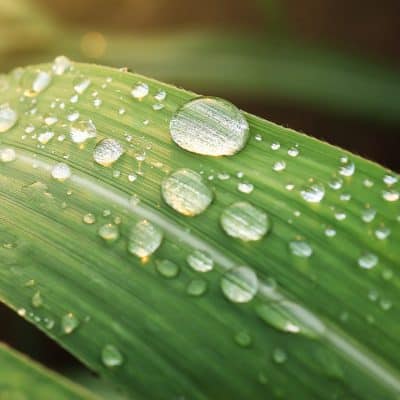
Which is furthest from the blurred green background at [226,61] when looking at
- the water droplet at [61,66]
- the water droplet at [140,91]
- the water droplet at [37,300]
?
the water droplet at [37,300]

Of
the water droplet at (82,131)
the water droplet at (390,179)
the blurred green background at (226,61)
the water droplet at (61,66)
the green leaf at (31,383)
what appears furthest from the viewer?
the blurred green background at (226,61)

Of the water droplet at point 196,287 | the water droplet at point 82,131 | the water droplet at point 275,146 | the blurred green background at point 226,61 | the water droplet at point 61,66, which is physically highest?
the water droplet at point 275,146

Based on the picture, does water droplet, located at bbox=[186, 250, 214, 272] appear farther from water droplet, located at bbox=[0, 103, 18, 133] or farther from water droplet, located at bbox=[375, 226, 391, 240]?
water droplet, located at bbox=[0, 103, 18, 133]

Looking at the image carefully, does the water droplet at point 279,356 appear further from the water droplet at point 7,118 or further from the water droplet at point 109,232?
the water droplet at point 7,118

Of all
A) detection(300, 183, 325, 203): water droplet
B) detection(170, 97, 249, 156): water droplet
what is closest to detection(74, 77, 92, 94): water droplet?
detection(170, 97, 249, 156): water droplet

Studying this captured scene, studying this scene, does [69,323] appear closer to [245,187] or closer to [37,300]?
[37,300]

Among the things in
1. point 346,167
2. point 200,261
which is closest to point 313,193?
point 346,167
